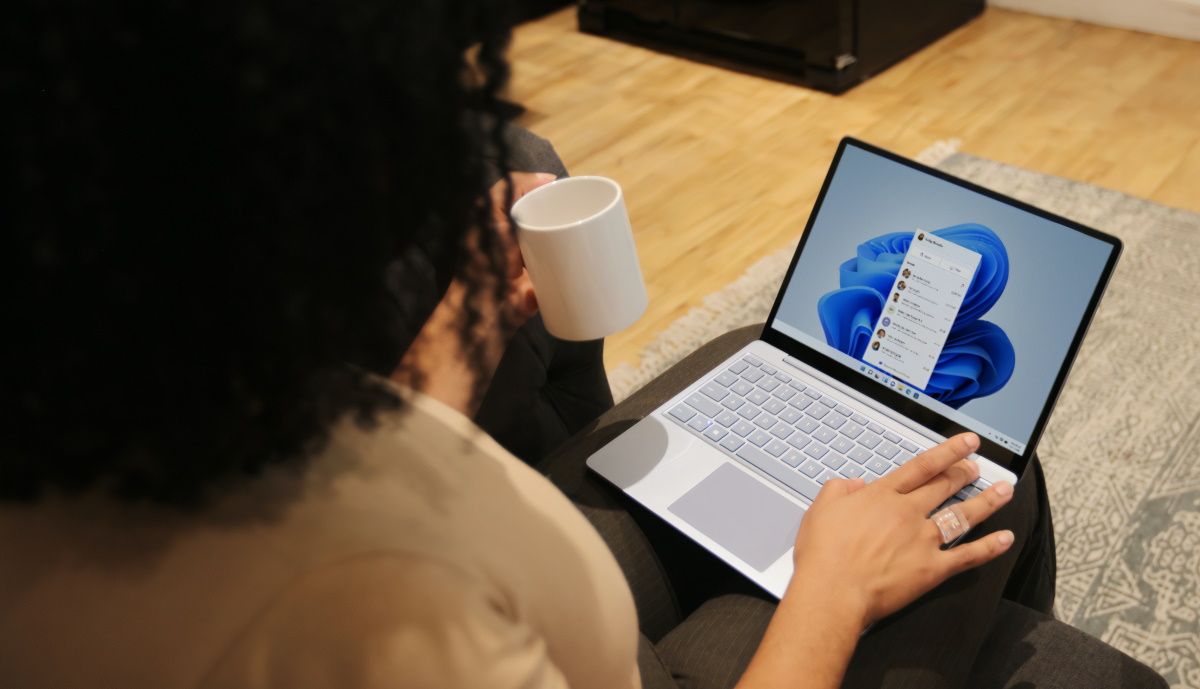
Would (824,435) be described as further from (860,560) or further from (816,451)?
(860,560)

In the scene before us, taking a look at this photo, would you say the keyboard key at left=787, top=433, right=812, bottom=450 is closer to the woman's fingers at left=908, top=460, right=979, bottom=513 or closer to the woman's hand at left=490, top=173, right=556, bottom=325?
the woman's fingers at left=908, top=460, right=979, bottom=513

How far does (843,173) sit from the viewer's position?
1.05m

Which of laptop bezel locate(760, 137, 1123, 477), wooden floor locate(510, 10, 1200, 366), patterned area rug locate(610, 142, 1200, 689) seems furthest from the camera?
wooden floor locate(510, 10, 1200, 366)

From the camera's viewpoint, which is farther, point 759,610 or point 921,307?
point 921,307

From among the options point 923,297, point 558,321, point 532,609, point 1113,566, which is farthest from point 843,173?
point 1113,566

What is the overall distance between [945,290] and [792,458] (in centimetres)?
24

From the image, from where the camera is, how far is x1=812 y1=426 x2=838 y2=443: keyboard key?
100cm

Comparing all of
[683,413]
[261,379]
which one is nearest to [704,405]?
[683,413]

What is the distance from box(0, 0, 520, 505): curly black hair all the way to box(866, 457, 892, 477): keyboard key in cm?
64

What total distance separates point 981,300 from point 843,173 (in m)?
0.21

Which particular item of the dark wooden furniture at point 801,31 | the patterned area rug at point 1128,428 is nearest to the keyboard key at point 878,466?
the patterned area rug at point 1128,428

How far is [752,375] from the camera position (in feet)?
3.53

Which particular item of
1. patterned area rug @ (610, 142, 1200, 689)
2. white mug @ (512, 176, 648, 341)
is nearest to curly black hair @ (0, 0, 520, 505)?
white mug @ (512, 176, 648, 341)

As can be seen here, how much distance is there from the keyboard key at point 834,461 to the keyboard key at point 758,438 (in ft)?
0.21
